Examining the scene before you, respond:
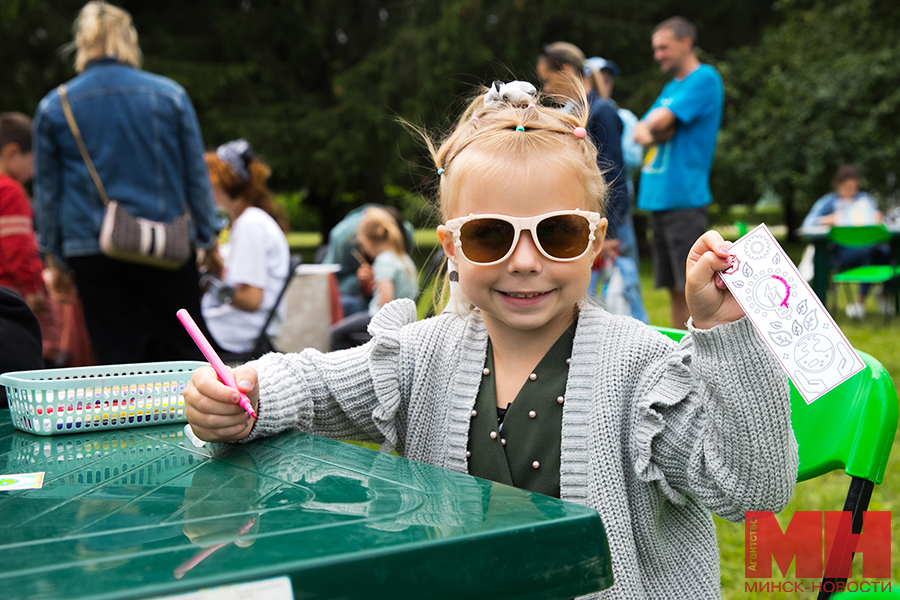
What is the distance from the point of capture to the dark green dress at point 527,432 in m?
1.36

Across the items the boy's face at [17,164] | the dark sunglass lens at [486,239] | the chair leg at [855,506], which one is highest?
the boy's face at [17,164]

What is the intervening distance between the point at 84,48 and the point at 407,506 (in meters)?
3.45

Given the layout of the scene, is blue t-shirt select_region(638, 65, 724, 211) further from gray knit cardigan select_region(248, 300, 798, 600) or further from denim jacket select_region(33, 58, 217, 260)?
gray knit cardigan select_region(248, 300, 798, 600)

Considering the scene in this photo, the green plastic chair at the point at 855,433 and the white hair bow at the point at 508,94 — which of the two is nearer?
the green plastic chair at the point at 855,433

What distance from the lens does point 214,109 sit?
48.5 feet

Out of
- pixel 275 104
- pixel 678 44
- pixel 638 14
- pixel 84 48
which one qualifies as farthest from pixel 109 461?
pixel 638 14

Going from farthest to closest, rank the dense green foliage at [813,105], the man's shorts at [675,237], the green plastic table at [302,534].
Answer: the dense green foliage at [813,105], the man's shorts at [675,237], the green plastic table at [302,534]

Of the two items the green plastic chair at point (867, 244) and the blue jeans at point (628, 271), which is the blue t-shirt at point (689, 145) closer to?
the blue jeans at point (628, 271)

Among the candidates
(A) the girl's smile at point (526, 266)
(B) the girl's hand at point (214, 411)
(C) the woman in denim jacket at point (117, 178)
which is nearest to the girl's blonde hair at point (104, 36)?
(C) the woman in denim jacket at point (117, 178)

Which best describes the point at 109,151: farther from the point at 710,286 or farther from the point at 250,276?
the point at 710,286

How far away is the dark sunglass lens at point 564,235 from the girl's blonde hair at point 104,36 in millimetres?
2893

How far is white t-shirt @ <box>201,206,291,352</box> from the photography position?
402 cm

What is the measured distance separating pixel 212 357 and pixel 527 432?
0.54m

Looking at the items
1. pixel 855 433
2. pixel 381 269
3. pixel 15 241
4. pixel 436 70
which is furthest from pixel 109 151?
pixel 436 70
